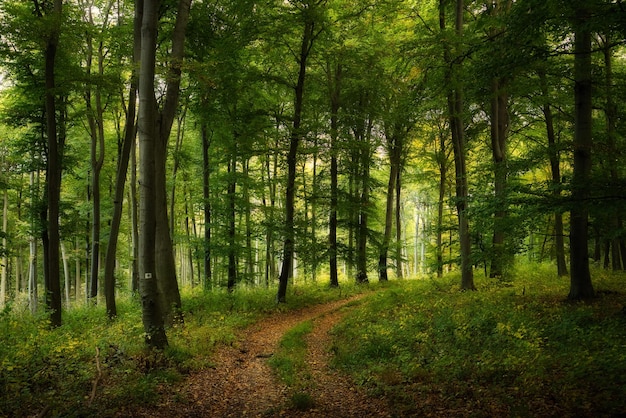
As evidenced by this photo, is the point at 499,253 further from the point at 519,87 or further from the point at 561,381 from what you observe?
the point at 561,381

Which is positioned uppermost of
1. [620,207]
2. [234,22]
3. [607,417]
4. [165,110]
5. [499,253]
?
[234,22]

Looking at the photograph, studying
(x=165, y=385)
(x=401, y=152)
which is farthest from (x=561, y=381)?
(x=401, y=152)

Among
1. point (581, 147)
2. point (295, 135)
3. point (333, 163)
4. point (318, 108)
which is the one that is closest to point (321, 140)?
point (295, 135)

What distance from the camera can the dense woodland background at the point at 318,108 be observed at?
808 cm

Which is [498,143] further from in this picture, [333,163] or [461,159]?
[333,163]

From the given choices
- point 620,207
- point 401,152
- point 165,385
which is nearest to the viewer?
point 620,207

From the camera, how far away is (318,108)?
67.9ft

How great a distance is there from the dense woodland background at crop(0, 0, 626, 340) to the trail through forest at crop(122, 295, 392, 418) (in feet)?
5.51

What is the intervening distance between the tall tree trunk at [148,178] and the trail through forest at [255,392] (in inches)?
61.3

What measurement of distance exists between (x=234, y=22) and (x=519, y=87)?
1024cm

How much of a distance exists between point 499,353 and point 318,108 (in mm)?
16493

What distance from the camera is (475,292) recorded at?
12.2 metres

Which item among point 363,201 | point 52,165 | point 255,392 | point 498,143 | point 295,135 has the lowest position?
point 255,392

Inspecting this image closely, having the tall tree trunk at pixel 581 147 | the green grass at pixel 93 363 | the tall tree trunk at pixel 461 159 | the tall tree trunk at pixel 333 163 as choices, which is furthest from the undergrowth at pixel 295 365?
the tall tree trunk at pixel 333 163
